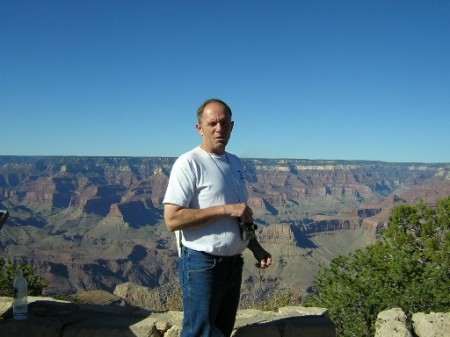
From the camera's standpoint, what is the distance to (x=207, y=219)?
3482 millimetres

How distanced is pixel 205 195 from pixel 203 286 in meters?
0.73

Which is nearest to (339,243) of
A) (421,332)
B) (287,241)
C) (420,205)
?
(287,241)

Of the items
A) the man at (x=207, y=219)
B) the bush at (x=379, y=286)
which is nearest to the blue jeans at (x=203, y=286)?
the man at (x=207, y=219)

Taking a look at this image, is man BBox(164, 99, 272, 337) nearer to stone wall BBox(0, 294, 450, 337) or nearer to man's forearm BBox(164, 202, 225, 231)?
man's forearm BBox(164, 202, 225, 231)

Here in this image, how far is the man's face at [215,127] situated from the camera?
12.0 ft

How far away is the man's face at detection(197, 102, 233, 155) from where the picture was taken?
144 inches

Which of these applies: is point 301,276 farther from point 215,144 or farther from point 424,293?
point 215,144

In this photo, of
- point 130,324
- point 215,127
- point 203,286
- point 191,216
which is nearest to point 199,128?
point 215,127

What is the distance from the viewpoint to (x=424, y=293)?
Result: 12164 mm

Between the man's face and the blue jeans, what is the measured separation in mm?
884

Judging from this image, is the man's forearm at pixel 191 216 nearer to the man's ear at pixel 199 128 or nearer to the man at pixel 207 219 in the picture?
the man at pixel 207 219

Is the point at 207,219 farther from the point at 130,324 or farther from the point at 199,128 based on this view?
the point at 130,324

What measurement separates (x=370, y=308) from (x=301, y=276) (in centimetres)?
12558

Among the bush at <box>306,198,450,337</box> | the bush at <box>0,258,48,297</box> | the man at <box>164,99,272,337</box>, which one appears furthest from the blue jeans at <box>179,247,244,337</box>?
the bush at <box>0,258,48,297</box>
